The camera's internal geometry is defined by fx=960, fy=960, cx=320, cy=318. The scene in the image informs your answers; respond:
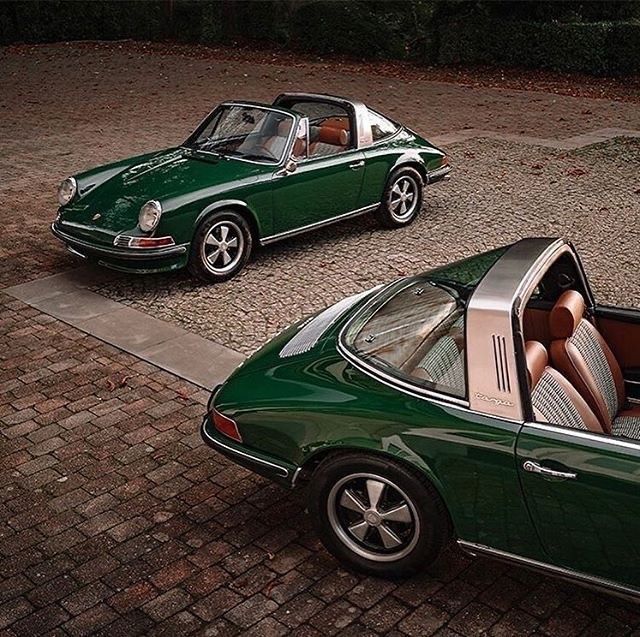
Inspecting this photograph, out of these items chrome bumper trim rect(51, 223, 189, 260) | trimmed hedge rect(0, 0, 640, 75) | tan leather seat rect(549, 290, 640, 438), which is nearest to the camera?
tan leather seat rect(549, 290, 640, 438)

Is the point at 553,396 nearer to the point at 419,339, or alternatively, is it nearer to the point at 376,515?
the point at 419,339

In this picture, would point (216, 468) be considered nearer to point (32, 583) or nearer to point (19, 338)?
point (32, 583)

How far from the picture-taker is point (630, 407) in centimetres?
525

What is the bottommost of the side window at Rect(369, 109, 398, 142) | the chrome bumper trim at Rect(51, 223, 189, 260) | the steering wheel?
the chrome bumper trim at Rect(51, 223, 189, 260)

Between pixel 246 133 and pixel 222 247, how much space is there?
1.34m

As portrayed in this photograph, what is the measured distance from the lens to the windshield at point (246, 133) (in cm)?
908

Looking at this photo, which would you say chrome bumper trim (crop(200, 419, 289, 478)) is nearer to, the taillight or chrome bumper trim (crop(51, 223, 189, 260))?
the taillight

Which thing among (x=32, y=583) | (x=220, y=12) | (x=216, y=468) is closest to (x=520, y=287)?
(x=216, y=468)

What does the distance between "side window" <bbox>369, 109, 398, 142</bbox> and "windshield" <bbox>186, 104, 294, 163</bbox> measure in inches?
45.2

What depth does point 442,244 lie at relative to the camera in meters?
9.88

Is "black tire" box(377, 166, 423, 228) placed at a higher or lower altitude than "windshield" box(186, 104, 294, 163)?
lower

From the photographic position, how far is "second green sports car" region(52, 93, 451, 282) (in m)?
8.27

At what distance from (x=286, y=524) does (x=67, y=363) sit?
8.81 ft

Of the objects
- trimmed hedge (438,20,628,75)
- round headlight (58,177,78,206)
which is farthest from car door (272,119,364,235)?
trimmed hedge (438,20,628,75)
